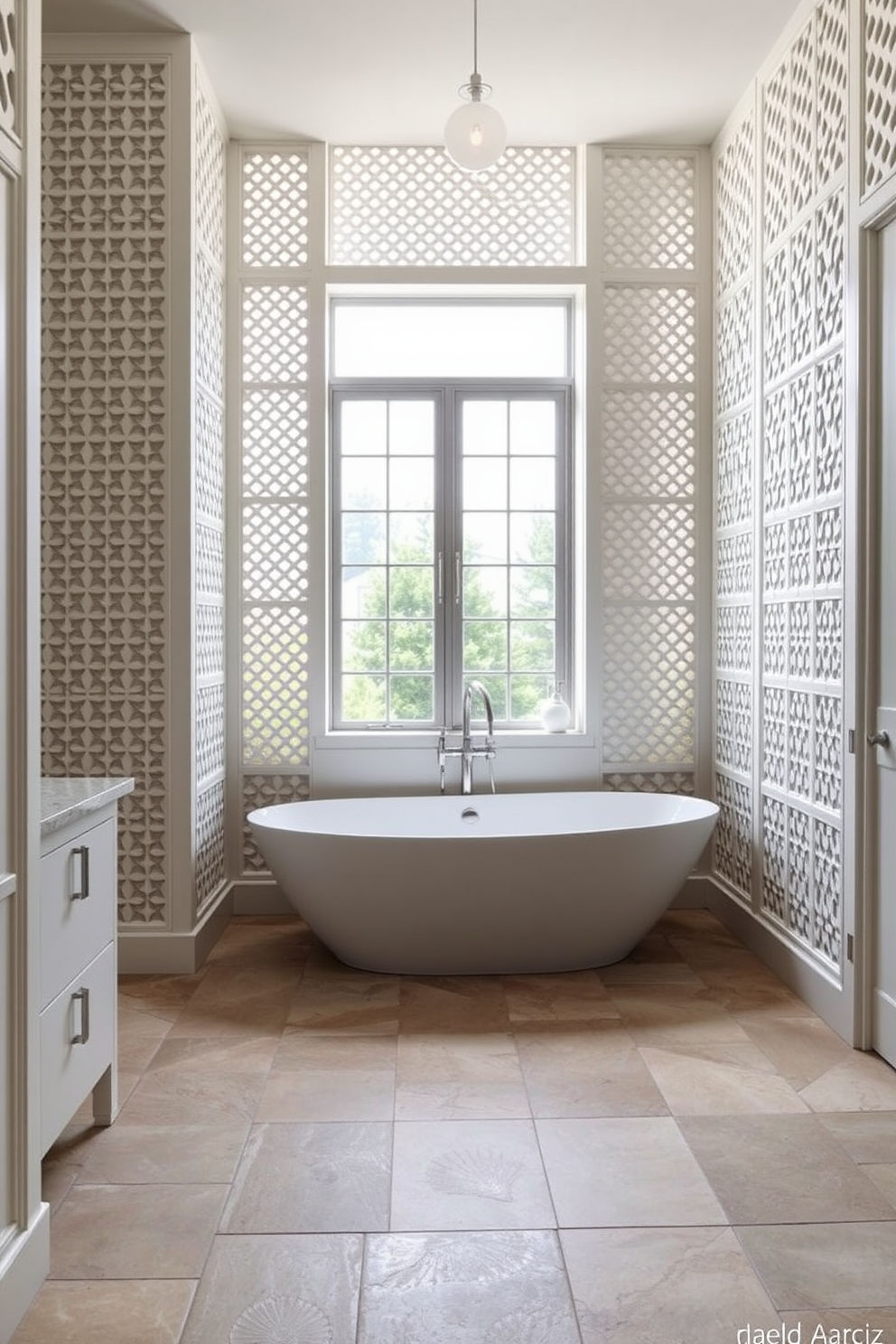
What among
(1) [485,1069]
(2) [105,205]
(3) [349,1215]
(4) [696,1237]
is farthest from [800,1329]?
(2) [105,205]

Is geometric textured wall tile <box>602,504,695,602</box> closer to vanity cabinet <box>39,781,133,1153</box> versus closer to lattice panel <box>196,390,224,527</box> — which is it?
lattice panel <box>196,390,224,527</box>

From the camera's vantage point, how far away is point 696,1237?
2121 millimetres

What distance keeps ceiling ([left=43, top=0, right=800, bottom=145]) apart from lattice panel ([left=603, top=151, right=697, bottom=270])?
12 centimetres

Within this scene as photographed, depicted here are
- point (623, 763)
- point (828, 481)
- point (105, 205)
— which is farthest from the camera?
point (623, 763)

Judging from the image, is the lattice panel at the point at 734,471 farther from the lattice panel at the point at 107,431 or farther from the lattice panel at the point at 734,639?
the lattice panel at the point at 107,431

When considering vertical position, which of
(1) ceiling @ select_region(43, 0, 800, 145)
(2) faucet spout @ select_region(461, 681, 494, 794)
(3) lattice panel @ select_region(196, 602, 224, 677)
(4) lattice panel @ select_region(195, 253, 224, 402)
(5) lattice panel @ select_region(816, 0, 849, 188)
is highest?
(1) ceiling @ select_region(43, 0, 800, 145)

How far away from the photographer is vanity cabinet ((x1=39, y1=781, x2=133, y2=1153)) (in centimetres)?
222

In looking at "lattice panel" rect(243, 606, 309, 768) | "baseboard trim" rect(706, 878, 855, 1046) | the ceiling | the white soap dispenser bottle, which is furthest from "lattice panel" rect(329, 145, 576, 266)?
"baseboard trim" rect(706, 878, 855, 1046)

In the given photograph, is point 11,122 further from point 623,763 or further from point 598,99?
point 623,763

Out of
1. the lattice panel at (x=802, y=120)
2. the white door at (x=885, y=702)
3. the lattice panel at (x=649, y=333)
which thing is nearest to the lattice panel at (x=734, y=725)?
the white door at (x=885, y=702)

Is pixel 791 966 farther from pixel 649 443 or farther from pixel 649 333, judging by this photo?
pixel 649 333

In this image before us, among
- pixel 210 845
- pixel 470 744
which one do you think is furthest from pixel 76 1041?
pixel 470 744

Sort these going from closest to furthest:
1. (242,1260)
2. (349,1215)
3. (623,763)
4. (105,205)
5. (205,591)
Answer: (242,1260), (349,1215), (105,205), (205,591), (623,763)

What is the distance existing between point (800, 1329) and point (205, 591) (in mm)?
3233
